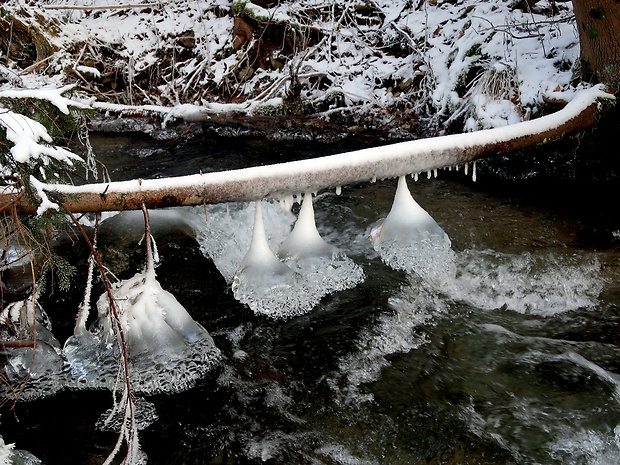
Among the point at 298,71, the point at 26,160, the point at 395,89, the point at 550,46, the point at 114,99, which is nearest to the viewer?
the point at 26,160

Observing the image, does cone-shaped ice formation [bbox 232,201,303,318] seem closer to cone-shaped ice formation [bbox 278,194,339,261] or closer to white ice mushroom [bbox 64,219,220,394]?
cone-shaped ice formation [bbox 278,194,339,261]

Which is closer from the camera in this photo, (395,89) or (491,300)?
(491,300)

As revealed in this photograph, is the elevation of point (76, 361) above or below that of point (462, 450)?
above

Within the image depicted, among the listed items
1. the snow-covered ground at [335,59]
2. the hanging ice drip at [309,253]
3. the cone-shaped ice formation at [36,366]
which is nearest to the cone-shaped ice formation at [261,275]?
the hanging ice drip at [309,253]

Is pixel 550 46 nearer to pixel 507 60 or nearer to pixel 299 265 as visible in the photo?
pixel 507 60

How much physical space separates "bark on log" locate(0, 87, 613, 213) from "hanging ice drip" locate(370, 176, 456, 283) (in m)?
0.31

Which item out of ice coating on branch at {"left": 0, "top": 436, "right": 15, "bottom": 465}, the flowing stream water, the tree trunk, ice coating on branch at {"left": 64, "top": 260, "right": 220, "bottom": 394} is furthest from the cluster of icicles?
the tree trunk

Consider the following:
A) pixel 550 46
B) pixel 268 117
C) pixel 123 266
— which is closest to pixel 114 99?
pixel 268 117

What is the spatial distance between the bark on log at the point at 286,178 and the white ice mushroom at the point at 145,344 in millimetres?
348

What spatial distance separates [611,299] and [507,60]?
3731 mm

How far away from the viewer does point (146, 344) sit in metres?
2.95

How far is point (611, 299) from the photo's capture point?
387cm

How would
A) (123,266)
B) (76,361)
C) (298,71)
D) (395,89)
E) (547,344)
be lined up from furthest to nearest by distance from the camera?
(298,71), (395,89), (123,266), (547,344), (76,361)

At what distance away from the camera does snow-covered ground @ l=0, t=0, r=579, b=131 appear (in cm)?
636
